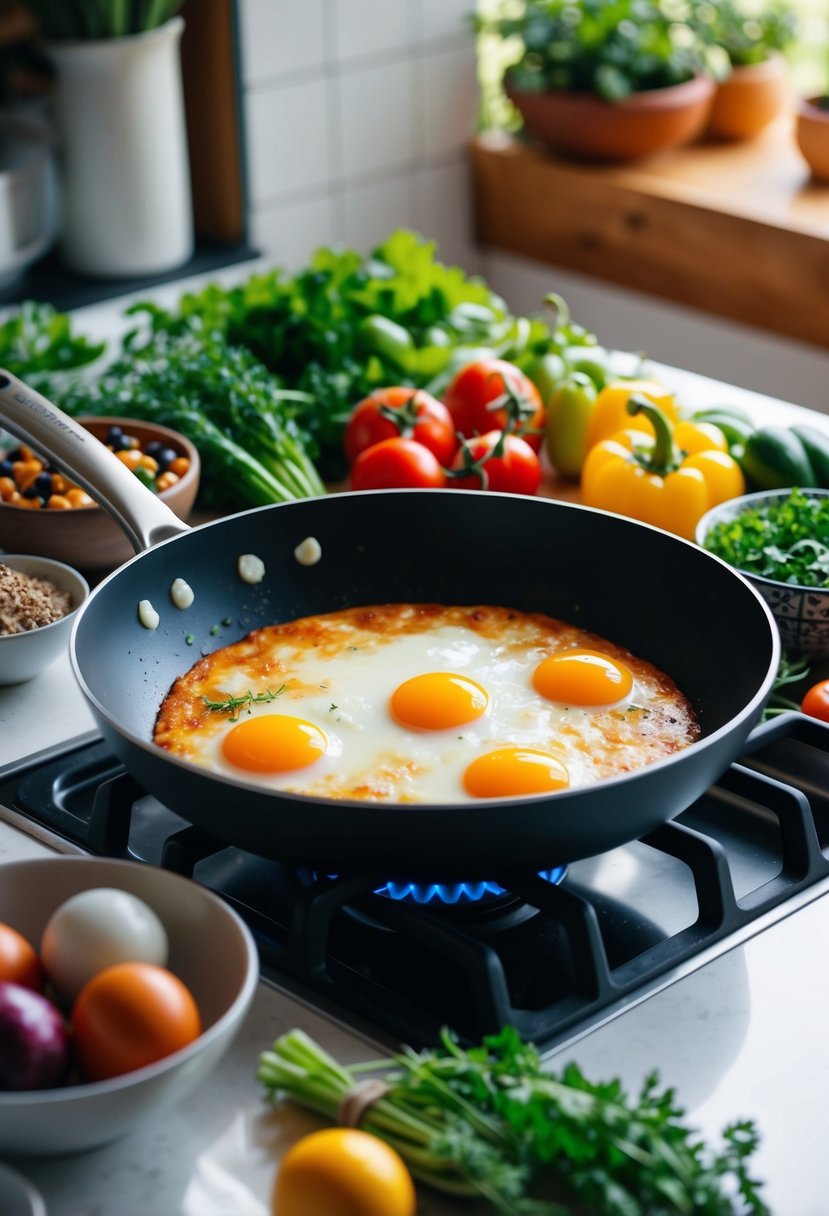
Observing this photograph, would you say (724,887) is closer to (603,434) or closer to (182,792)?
(182,792)

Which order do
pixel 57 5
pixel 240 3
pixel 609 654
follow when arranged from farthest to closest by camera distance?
pixel 240 3
pixel 57 5
pixel 609 654

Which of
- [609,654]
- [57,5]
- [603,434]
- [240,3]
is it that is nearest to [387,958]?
[609,654]

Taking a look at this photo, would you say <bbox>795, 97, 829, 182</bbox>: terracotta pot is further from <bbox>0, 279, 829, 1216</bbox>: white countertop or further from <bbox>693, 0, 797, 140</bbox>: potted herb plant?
<bbox>0, 279, 829, 1216</bbox>: white countertop

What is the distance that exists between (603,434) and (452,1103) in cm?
131

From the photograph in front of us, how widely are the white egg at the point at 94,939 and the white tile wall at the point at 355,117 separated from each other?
8.30 ft

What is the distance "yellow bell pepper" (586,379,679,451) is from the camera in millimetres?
2061

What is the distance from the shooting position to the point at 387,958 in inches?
46.4

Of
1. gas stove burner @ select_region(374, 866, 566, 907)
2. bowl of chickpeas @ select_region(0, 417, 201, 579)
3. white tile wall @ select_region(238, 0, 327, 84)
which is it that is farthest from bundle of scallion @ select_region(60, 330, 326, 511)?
white tile wall @ select_region(238, 0, 327, 84)

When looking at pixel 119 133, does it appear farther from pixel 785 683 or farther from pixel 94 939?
pixel 94 939

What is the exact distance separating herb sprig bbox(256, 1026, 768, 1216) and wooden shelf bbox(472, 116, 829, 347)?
8.40 ft

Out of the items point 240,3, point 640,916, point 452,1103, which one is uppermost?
point 240,3

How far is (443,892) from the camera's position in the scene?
1.20 meters

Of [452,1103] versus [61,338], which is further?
[61,338]

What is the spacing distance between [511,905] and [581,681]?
10.3 inches
